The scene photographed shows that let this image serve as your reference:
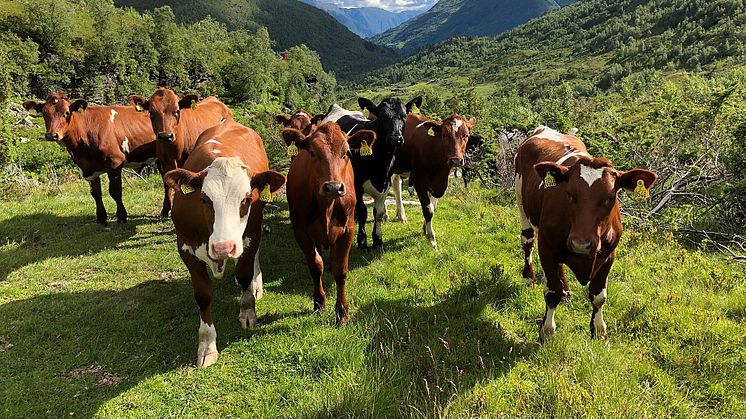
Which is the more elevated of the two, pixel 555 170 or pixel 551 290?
pixel 555 170

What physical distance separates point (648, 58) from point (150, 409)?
469ft

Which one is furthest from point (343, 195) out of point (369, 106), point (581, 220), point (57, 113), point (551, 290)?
point (57, 113)

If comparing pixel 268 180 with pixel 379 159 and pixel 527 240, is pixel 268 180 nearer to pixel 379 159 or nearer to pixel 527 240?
pixel 379 159

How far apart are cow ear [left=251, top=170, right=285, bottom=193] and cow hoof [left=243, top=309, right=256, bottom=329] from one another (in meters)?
1.76

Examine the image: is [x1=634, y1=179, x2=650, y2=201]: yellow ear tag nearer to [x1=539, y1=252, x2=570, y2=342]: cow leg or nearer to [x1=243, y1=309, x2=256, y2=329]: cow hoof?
[x1=539, y1=252, x2=570, y2=342]: cow leg

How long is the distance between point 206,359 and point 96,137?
739 cm

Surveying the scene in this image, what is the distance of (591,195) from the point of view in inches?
158

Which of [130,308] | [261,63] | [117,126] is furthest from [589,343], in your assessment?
[261,63]

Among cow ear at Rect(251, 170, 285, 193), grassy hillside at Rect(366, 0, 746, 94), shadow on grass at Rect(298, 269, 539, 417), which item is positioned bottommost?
shadow on grass at Rect(298, 269, 539, 417)

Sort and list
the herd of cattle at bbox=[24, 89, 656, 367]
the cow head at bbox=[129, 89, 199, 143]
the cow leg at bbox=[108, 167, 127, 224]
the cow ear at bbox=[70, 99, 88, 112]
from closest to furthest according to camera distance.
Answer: the herd of cattle at bbox=[24, 89, 656, 367], the cow head at bbox=[129, 89, 199, 143], the cow ear at bbox=[70, 99, 88, 112], the cow leg at bbox=[108, 167, 127, 224]

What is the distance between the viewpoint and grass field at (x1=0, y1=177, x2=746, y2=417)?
12.6 feet

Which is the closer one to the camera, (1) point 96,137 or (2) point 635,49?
(1) point 96,137

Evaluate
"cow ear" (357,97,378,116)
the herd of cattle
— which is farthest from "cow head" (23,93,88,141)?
"cow ear" (357,97,378,116)

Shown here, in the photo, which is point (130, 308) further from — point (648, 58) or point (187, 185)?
point (648, 58)
